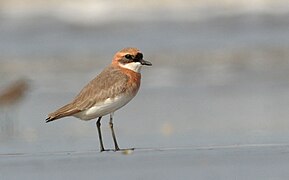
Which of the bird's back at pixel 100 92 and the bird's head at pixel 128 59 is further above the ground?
the bird's head at pixel 128 59

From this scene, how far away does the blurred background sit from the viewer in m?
10.1

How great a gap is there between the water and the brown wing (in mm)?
343

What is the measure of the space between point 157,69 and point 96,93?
7.52 metres

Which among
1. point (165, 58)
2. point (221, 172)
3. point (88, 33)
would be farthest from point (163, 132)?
point (88, 33)

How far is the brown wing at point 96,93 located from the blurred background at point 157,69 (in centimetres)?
33

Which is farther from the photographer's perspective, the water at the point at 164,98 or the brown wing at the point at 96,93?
the brown wing at the point at 96,93

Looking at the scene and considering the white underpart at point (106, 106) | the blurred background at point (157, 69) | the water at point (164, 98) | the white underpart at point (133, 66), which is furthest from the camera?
the blurred background at point (157, 69)

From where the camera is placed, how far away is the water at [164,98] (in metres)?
7.65

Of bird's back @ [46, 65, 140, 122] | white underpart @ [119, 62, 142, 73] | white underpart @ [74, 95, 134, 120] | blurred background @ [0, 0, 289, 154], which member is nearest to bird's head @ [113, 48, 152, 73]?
white underpart @ [119, 62, 142, 73]

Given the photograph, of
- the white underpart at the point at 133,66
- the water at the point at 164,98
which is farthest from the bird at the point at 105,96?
the water at the point at 164,98

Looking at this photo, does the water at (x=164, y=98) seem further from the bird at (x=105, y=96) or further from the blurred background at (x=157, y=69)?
the bird at (x=105, y=96)

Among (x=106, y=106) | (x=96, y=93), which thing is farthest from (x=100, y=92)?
(x=106, y=106)

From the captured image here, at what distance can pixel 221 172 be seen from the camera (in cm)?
709

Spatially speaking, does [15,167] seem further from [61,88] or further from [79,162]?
[61,88]
